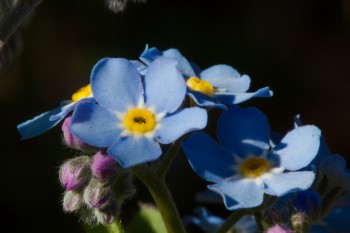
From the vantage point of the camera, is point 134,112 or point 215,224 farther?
point 215,224

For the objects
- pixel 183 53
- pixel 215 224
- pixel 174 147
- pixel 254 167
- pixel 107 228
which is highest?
pixel 174 147

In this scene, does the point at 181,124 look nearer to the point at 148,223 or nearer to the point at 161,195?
the point at 161,195

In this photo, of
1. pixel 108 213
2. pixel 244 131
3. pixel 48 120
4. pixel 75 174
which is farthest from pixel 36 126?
pixel 244 131

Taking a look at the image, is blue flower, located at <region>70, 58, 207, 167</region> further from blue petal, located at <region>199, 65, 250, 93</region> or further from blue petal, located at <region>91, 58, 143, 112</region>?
blue petal, located at <region>199, 65, 250, 93</region>

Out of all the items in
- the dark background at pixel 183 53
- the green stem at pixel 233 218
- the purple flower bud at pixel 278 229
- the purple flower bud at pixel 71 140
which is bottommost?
the dark background at pixel 183 53

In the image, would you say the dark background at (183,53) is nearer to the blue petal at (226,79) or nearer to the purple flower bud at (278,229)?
the blue petal at (226,79)

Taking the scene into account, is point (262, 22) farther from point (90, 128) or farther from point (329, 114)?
point (90, 128)

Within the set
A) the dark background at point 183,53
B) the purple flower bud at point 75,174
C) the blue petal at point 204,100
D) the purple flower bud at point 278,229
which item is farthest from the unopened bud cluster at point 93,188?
the dark background at point 183,53

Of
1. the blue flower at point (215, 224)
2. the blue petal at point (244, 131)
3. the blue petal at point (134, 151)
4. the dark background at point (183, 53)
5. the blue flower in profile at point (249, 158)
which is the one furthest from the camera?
the dark background at point (183, 53)
